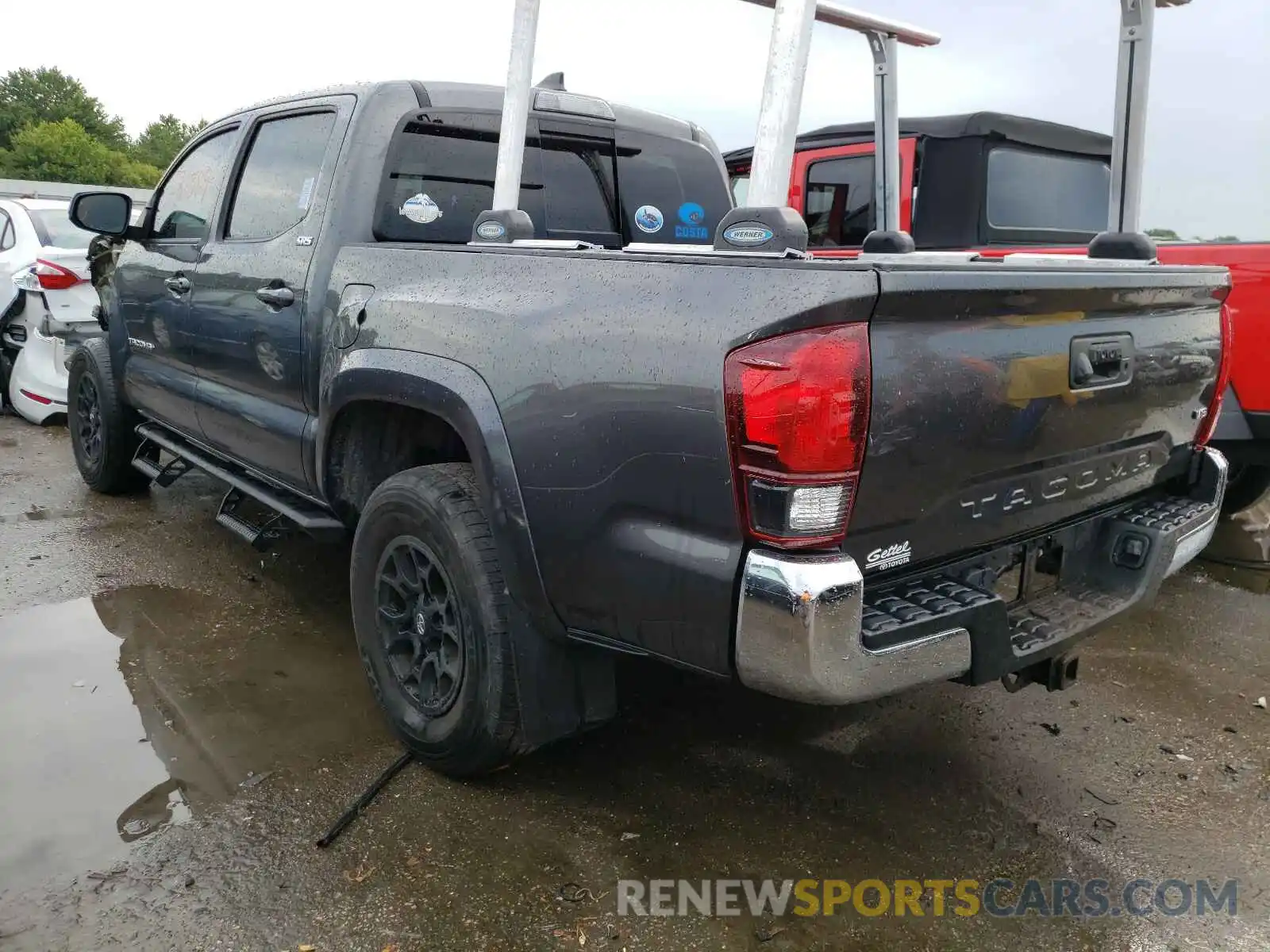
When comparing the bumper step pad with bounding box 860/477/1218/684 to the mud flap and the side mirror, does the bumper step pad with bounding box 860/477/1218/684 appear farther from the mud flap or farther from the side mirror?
the side mirror

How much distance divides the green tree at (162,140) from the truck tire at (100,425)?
89.6 m

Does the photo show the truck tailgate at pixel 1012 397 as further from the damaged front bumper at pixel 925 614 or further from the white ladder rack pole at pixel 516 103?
the white ladder rack pole at pixel 516 103

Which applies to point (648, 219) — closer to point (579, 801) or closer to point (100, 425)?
point (579, 801)

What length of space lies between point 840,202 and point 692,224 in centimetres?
257

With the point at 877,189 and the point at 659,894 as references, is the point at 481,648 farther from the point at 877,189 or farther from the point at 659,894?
the point at 877,189

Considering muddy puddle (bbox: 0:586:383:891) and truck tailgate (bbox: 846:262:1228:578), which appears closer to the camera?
truck tailgate (bbox: 846:262:1228:578)

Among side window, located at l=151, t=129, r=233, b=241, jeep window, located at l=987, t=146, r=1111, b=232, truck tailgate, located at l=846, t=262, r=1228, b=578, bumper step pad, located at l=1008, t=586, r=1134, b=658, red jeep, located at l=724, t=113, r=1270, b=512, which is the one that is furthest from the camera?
jeep window, located at l=987, t=146, r=1111, b=232

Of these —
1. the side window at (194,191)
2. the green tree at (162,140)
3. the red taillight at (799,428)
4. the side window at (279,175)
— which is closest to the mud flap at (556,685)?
the red taillight at (799,428)

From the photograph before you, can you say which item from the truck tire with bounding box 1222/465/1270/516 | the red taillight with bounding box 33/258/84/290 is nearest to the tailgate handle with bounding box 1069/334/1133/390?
the truck tire with bounding box 1222/465/1270/516

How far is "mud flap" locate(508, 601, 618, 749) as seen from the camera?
2.49m

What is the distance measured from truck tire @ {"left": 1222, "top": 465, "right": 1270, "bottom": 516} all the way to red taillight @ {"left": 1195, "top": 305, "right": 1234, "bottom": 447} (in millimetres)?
1842

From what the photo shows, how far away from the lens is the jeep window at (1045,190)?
18.7ft

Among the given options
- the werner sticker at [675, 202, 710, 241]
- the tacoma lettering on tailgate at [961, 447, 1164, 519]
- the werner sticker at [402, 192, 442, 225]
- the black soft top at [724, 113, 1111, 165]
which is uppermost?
the black soft top at [724, 113, 1111, 165]

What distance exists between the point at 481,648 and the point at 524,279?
37.1 inches
